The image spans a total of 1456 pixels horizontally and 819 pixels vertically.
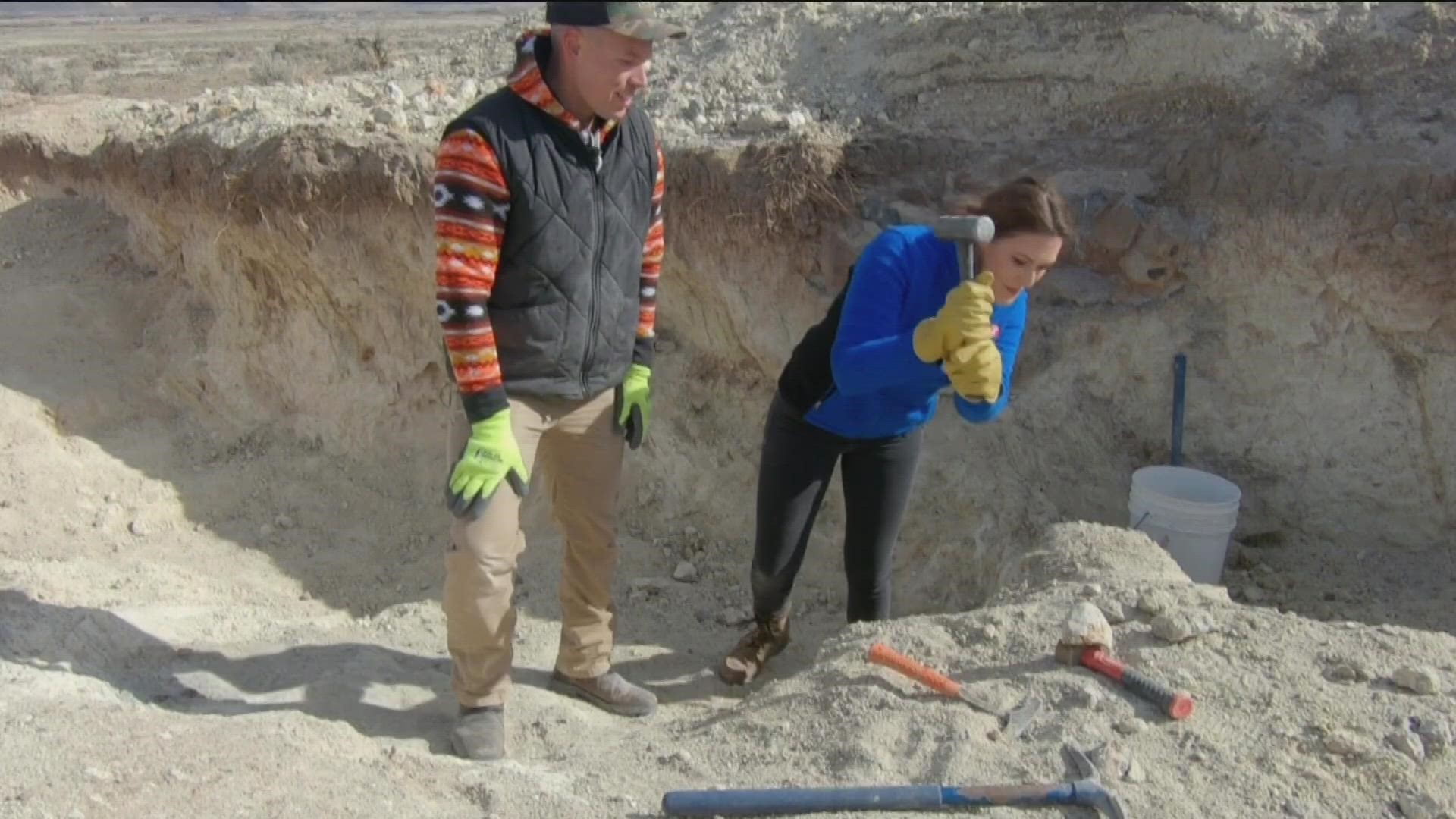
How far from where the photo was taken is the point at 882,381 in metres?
2.89

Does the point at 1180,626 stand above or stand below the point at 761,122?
below

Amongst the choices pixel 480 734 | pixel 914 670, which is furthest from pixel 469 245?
pixel 914 670

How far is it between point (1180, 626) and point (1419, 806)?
68 centimetres

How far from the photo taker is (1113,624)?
10.5ft

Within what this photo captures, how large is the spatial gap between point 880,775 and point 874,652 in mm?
442

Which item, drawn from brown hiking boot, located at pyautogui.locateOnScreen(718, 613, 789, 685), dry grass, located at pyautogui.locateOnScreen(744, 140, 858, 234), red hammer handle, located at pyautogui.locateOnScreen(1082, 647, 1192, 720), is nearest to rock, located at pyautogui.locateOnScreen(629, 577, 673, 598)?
brown hiking boot, located at pyautogui.locateOnScreen(718, 613, 789, 685)

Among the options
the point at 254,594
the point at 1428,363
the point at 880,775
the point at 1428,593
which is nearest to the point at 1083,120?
the point at 1428,363

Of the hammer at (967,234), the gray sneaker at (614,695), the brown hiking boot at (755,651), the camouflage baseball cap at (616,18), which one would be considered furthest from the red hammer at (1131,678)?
the camouflage baseball cap at (616,18)

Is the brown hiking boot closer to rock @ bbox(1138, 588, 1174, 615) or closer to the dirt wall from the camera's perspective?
the dirt wall

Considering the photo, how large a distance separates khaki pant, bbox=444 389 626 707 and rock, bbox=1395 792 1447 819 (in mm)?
2113

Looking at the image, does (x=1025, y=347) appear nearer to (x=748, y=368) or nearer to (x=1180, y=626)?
(x=748, y=368)

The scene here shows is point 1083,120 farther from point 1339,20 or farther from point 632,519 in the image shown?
point 632,519

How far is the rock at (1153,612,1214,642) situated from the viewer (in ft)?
10.0

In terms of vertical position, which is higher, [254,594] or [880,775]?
[880,775]
